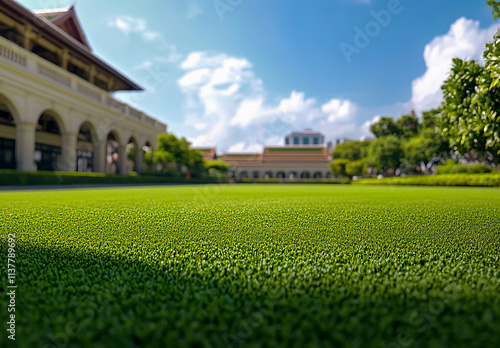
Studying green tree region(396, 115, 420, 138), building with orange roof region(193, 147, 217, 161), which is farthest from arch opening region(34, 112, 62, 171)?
green tree region(396, 115, 420, 138)

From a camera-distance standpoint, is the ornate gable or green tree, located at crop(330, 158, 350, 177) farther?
green tree, located at crop(330, 158, 350, 177)

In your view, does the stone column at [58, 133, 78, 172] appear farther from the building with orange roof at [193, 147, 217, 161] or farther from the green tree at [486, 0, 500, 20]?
the building with orange roof at [193, 147, 217, 161]

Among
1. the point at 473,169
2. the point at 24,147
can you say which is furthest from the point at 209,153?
the point at 473,169

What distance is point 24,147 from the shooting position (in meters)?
14.9

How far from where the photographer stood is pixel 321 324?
1.36m

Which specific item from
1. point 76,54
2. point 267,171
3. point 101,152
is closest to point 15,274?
point 101,152

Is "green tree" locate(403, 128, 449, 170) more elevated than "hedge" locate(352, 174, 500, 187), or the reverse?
"green tree" locate(403, 128, 449, 170)

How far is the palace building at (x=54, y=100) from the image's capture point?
48.5 feet

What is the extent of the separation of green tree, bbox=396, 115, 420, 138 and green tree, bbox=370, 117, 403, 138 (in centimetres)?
54

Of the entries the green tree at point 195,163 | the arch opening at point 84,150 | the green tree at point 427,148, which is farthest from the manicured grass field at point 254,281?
the green tree at point 195,163

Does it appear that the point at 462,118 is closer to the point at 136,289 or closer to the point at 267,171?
the point at 136,289

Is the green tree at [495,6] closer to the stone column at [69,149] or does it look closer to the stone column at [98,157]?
the stone column at [69,149]

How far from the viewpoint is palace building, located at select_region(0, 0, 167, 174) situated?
1478cm

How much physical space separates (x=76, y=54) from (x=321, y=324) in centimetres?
2709
